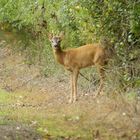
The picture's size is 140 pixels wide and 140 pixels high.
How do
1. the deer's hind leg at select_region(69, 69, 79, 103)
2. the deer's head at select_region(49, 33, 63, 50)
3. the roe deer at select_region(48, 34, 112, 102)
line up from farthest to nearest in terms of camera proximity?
the deer's head at select_region(49, 33, 63, 50) → the roe deer at select_region(48, 34, 112, 102) → the deer's hind leg at select_region(69, 69, 79, 103)

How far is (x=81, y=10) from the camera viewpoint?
40.6 feet

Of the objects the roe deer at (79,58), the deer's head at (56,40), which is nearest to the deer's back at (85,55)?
the roe deer at (79,58)

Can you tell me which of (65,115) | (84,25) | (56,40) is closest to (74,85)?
(56,40)

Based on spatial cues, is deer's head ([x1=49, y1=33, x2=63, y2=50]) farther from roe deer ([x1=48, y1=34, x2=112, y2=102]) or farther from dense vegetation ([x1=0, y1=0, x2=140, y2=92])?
dense vegetation ([x1=0, y1=0, x2=140, y2=92])

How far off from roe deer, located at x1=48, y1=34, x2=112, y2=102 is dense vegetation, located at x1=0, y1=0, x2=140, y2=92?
34cm

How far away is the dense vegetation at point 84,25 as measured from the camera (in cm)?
1054

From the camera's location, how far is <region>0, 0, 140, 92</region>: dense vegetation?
1054 centimetres

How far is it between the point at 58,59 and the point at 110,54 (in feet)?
4.35

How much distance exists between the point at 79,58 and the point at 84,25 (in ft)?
3.00

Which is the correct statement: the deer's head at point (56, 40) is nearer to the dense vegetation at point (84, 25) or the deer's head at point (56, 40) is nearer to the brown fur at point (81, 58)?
the brown fur at point (81, 58)

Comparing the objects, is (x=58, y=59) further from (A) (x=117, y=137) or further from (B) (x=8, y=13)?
(B) (x=8, y=13)

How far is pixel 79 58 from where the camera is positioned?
12516 mm

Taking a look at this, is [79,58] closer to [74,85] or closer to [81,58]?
[81,58]

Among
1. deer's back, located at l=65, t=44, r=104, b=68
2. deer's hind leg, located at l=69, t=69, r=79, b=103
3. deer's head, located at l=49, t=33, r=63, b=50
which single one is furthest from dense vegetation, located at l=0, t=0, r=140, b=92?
deer's hind leg, located at l=69, t=69, r=79, b=103
